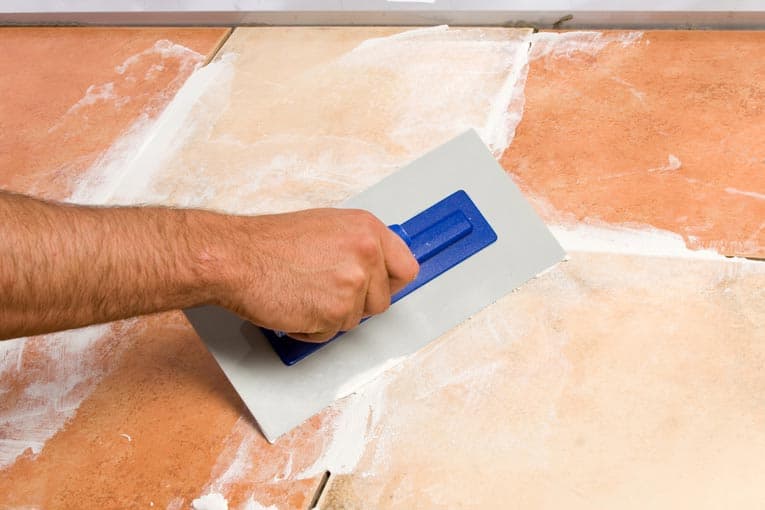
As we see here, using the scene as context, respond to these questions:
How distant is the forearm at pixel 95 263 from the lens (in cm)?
91

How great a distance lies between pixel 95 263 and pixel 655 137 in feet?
3.00

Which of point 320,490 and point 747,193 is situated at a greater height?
point 747,193

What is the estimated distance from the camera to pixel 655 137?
1.33 metres

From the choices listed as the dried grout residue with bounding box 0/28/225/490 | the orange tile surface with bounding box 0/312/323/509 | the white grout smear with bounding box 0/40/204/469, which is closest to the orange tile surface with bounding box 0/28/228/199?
the dried grout residue with bounding box 0/28/225/490

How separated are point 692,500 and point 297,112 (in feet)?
3.32

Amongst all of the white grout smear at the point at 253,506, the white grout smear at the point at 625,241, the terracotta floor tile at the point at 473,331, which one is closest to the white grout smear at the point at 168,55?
the terracotta floor tile at the point at 473,331

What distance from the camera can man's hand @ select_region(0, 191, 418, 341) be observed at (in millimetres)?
919

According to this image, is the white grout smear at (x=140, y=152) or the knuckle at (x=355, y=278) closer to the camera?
the knuckle at (x=355, y=278)

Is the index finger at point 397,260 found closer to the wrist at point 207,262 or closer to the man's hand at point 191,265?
the man's hand at point 191,265

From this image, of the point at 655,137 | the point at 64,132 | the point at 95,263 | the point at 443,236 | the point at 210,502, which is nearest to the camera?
the point at 95,263

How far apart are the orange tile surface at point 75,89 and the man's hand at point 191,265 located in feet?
2.16

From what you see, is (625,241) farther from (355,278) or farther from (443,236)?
(355,278)

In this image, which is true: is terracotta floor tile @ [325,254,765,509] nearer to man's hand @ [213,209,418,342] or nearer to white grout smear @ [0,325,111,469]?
man's hand @ [213,209,418,342]

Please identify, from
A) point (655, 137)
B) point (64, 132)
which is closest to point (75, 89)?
point (64, 132)
